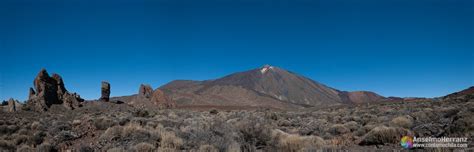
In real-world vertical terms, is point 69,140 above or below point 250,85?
below

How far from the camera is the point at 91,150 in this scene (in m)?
7.84

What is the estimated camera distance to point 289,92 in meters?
180

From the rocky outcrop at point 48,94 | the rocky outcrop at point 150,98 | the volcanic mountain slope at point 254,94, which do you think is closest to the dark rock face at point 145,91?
the rocky outcrop at point 150,98

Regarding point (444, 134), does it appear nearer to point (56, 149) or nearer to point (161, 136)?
point (161, 136)

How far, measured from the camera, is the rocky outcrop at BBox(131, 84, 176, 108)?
182ft

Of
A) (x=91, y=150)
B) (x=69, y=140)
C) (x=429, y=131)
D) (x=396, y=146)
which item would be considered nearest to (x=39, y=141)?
(x=69, y=140)

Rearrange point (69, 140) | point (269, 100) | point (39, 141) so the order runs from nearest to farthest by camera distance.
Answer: point (69, 140)
point (39, 141)
point (269, 100)

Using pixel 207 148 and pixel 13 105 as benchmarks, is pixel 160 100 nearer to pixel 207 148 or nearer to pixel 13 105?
pixel 13 105

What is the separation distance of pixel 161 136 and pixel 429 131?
316 inches

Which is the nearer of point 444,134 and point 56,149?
point 444,134

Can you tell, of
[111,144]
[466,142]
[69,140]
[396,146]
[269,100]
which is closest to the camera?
[466,142]

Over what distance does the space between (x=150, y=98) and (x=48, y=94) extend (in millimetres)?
18054

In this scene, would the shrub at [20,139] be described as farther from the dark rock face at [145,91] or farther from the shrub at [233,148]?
the dark rock face at [145,91]

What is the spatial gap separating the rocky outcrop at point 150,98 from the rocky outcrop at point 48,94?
1261 cm
